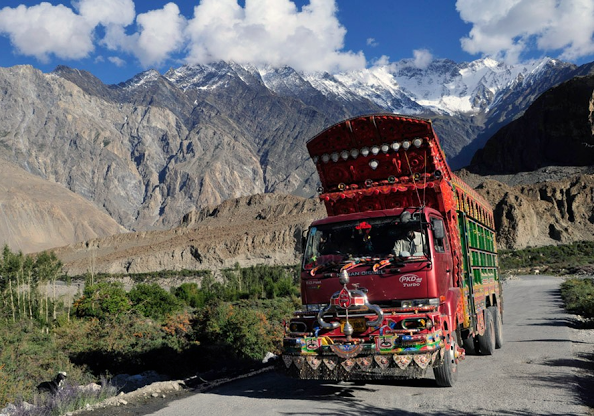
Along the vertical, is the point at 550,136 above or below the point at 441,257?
above

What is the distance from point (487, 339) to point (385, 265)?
5.41m

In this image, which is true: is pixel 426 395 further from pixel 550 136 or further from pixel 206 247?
pixel 550 136

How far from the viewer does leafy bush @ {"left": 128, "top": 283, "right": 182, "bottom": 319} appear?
33.1 meters

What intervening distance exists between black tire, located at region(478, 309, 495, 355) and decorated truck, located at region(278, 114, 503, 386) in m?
0.75

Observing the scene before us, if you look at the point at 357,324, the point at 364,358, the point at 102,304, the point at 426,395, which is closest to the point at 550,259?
the point at 102,304

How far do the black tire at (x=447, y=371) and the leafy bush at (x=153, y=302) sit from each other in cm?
2411

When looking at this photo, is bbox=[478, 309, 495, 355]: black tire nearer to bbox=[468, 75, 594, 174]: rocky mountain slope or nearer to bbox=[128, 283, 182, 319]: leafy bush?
bbox=[128, 283, 182, 319]: leafy bush

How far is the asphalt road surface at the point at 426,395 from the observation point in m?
8.61

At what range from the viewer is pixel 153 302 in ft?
115

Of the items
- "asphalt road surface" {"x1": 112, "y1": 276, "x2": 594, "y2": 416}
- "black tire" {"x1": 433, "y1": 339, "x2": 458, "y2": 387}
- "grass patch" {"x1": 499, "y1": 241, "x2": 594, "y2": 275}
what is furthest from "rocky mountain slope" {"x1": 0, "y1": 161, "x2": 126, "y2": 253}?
"black tire" {"x1": 433, "y1": 339, "x2": 458, "y2": 387}

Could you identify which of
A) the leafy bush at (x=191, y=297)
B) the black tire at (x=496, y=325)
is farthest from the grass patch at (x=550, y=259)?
the black tire at (x=496, y=325)

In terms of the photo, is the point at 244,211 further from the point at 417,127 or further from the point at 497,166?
the point at 417,127

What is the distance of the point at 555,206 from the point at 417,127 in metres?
115

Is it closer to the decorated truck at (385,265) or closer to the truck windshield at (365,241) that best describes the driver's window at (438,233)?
the decorated truck at (385,265)
